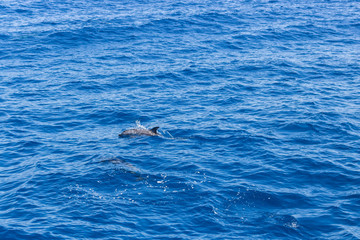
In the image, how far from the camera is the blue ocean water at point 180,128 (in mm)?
21891

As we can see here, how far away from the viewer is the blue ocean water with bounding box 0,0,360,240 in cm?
2189

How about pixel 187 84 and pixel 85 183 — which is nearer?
pixel 85 183

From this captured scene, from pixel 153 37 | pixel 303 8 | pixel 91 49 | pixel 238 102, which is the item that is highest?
pixel 303 8

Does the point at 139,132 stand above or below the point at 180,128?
below

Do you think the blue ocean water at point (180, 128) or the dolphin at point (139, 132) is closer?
the blue ocean water at point (180, 128)

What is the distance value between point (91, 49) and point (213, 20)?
20.5 m

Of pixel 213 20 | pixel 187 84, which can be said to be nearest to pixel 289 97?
pixel 187 84

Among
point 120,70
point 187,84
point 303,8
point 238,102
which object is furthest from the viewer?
point 303,8

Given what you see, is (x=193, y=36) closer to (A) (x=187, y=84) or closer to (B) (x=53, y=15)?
(A) (x=187, y=84)

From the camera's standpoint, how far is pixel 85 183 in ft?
82.0

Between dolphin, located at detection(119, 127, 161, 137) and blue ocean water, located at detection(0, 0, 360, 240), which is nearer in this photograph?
blue ocean water, located at detection(0, 0, 360, 240)

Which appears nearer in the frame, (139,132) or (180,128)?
(139,132)

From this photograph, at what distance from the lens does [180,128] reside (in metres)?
32.7

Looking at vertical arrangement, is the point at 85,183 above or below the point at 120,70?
below
